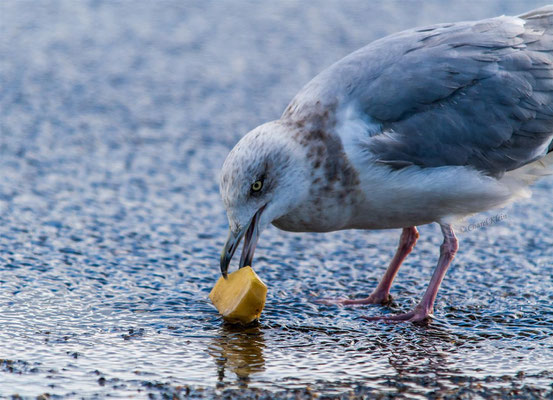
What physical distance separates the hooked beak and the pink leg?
0.86m

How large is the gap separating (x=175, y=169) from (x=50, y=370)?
163 inches

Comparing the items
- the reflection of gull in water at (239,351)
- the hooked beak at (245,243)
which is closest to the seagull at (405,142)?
the hooked beak at (245,243)

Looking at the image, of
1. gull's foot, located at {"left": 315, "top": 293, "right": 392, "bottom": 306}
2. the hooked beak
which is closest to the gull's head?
the hooked beak

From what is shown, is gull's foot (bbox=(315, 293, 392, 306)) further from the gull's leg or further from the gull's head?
the gull's head

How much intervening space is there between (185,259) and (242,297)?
1467 mm

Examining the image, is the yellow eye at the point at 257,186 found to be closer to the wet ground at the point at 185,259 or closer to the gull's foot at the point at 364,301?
A: the wet ground at the point at 185,259

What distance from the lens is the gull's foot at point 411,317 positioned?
5488 millimetres

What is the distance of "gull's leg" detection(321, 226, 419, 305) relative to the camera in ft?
19.3

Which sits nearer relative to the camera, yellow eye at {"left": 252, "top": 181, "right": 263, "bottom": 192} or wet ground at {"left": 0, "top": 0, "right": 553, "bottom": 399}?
wet ground at {"left": 0, "top": 0, "right": 553, "bottom": 399}

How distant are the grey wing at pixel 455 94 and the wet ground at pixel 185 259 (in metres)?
0.63

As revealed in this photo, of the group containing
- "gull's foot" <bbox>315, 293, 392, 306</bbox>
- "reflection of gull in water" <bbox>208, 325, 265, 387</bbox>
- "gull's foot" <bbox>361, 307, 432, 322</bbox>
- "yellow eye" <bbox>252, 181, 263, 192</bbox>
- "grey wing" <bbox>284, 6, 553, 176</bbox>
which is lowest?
"reflection of gull in water" <bbox>208, 325, 265, 387</bbox>

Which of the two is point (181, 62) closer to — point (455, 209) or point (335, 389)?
point (455, 209)

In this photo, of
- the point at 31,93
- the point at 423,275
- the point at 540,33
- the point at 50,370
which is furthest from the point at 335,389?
the point at 31,93

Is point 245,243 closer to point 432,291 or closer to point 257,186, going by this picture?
point 257,186
